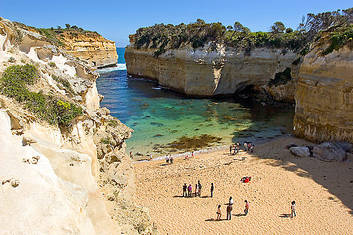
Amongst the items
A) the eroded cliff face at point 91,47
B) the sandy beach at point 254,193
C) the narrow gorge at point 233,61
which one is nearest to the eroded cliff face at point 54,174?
the sandy beach at point 254,193

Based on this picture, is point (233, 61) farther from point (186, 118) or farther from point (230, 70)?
point (186, 118)

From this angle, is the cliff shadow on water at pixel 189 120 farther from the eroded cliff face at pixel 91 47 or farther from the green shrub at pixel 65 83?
the eroded cliff face at pixel 91 47

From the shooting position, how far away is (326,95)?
18.1 m

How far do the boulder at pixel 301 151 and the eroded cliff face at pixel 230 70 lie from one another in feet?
57.3

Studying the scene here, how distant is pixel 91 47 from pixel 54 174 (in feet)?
238

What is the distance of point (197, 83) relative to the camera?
125 ft

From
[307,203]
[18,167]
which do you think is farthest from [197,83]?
[18,167]

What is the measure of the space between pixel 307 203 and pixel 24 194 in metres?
12.4

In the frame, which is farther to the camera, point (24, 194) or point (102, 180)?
point (102, 180)

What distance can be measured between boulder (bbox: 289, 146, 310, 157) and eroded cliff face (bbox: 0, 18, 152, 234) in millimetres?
13325

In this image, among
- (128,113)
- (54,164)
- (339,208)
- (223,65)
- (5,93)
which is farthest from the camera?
(223,65)

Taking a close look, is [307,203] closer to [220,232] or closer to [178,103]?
[220,232]

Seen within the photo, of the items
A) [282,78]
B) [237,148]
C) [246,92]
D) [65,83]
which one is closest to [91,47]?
[246,92]

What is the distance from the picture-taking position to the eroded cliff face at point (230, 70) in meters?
35.2
